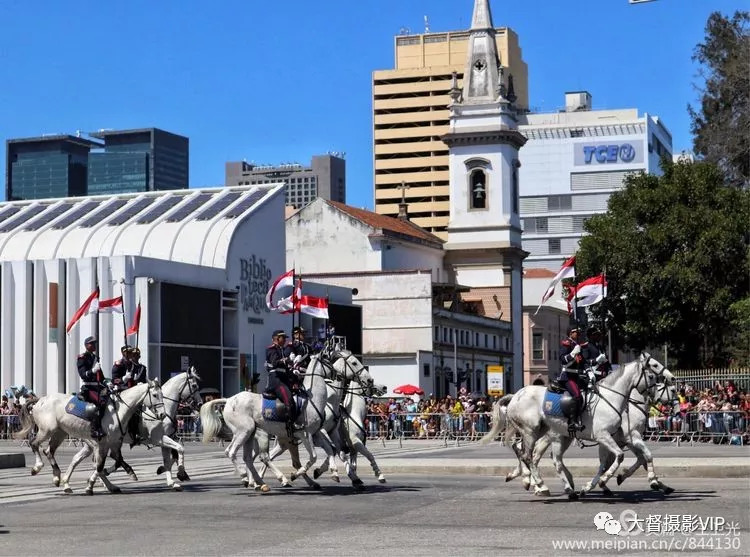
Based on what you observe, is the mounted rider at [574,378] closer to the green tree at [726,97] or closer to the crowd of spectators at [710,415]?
the crowd of spectators at [710,415]

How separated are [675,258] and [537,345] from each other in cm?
5065

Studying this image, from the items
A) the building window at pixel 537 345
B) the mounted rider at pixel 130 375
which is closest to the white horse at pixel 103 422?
the mounted rider at pixel 130 375

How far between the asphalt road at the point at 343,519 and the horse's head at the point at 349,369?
189cm

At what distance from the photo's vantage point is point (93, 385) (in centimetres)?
2375

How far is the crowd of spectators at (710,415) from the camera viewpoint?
4103 cm

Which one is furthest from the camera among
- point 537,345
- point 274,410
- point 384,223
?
point 537,345

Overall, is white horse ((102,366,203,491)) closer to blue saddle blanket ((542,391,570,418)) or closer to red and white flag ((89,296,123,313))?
blue saddle blanket ((542,391,570,418))

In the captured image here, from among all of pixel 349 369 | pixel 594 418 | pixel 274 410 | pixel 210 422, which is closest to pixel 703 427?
pixel 349 369

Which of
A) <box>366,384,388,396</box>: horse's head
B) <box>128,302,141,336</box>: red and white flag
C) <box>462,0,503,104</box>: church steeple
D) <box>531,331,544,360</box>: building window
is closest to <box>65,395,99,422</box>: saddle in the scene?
<box>366,384,388,396</box>: horse's head

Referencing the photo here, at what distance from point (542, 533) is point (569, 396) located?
17.5 feet

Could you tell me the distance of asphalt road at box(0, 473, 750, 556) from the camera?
14852 millimetres

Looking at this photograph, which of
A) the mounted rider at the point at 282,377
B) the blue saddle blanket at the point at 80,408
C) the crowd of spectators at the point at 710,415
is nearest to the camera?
the mounted rider at the point at 282,377

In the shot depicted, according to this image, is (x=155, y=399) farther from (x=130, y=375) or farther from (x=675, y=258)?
(x=675, y=258)

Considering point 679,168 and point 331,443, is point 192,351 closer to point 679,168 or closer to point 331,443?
point 679,168
